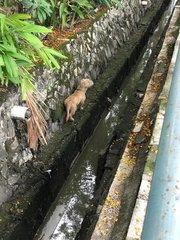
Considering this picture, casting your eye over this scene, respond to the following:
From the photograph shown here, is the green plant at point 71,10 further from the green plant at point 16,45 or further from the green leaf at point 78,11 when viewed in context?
the green plant at point 16,45

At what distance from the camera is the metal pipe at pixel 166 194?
3.17ft

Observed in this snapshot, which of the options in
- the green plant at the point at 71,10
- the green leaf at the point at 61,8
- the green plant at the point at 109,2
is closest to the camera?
the green leaf at the point at 61,8

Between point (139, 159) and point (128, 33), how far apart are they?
19.0 feet

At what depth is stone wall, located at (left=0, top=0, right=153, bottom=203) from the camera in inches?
158

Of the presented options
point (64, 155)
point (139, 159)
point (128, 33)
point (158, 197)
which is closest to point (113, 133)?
point (64, 155)

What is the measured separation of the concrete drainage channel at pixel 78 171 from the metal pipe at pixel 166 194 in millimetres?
2870

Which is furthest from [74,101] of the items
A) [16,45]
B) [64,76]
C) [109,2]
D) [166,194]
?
[166,194]

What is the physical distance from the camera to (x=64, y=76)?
5484 mm

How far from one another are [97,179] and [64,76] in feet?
5.51

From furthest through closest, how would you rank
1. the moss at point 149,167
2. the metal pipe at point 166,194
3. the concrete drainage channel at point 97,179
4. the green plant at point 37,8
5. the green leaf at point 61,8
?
the green leaf at point 61,8, the green plant at point 37,8, the concrete drainage channel at point 97,179, the moss at point 149,167, the metal pipe at point 166,194

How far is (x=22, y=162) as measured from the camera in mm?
4355

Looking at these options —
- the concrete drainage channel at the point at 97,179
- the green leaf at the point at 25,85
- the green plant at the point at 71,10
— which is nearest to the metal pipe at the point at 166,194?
the concrete drainage channel at the point at 97,179

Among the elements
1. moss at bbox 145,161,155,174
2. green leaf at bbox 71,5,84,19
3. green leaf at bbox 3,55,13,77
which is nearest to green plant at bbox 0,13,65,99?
green leaf at bbox 3,55,13,77

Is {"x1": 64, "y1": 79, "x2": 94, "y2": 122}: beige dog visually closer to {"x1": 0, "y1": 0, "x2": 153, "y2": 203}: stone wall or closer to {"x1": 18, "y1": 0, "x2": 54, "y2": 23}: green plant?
{"x1": 0, "y1": 0, "x2": 153, "y2": 203}: stone wall
